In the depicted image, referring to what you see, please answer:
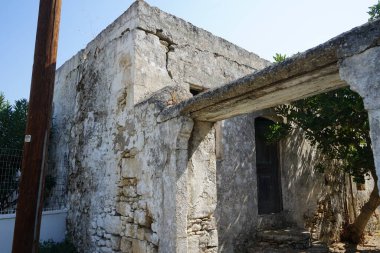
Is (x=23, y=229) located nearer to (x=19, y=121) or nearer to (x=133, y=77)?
(x=133, y=77)

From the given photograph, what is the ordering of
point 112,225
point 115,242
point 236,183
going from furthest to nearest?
point 236,183 → point 112,225 → point 115,242

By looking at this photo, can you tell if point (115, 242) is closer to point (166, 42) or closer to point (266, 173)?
point (166, 42)

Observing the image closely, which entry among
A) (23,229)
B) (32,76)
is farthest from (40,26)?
(23,229)

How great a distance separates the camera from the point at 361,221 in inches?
298

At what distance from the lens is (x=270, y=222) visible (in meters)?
6.60

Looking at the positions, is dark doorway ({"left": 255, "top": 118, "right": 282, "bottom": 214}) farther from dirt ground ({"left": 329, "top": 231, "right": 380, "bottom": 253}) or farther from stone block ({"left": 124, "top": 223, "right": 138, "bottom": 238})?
stone block ({"left": 124, "top": 223, "right": 138, "bottom": 238})

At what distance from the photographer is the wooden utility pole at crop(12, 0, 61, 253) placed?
131 inches

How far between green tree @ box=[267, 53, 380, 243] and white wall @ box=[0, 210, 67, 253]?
4.64 m

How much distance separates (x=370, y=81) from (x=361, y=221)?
22.5ft

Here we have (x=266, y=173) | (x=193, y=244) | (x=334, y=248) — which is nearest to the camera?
(x=193, y=244)

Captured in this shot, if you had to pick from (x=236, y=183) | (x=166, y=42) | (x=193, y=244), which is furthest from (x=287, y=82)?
(x=236, y=183)

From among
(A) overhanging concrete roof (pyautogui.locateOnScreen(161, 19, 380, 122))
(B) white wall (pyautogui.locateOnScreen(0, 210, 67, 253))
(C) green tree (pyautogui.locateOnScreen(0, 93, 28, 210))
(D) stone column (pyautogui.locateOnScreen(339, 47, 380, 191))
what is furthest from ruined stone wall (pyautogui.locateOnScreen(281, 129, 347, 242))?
(C) green tree (pyautogui.locateOnScreen(0, 93, 28, 210))

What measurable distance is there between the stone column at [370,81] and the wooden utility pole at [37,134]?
318 cm

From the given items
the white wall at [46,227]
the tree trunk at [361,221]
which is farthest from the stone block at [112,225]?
the tree trunk at [361,221]
